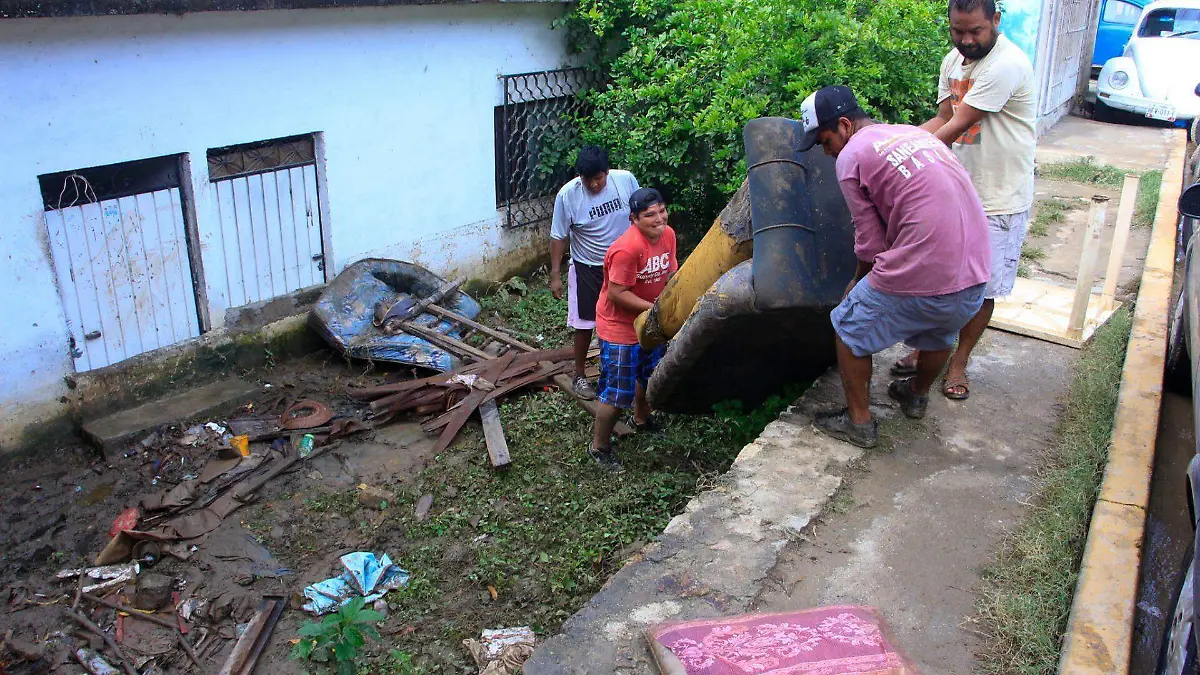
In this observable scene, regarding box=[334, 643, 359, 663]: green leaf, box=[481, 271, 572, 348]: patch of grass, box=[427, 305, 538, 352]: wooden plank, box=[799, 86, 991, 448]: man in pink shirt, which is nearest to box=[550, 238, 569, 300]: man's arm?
→ box=[427, 305, 538, 352]: wooden plank

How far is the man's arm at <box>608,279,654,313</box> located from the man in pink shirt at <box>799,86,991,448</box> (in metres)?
1.30

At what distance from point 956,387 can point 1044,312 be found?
176cm

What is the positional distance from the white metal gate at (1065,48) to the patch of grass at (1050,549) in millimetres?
9413

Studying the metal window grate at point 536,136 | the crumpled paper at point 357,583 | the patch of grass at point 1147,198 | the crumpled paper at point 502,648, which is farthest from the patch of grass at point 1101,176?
the crumpled paper at point 357,583

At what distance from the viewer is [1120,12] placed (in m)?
18.0

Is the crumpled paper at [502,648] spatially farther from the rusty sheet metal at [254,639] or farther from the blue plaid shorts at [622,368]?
the blue plaid shorts at [622,368]

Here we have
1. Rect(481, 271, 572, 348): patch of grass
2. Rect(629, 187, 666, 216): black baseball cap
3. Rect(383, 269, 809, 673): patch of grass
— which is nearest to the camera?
Rect(383, 269, 809, 673): patch of grass

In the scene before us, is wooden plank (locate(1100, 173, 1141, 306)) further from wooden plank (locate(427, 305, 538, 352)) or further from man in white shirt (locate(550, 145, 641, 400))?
wooden plank (locate(427, 305, 538, 352))

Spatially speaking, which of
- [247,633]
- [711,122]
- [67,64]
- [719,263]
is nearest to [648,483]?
[719,263]

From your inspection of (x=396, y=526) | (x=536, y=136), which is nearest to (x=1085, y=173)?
(x=536, y=136)

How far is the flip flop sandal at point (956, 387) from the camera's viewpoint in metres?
4.81

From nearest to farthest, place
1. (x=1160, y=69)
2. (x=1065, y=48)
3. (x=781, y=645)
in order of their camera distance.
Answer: (x=781, y=645)
(x=1065, y=48)
(x=1160, y=69)

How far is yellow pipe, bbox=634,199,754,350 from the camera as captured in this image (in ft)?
15.2

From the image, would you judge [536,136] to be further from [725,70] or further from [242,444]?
[242,444]
